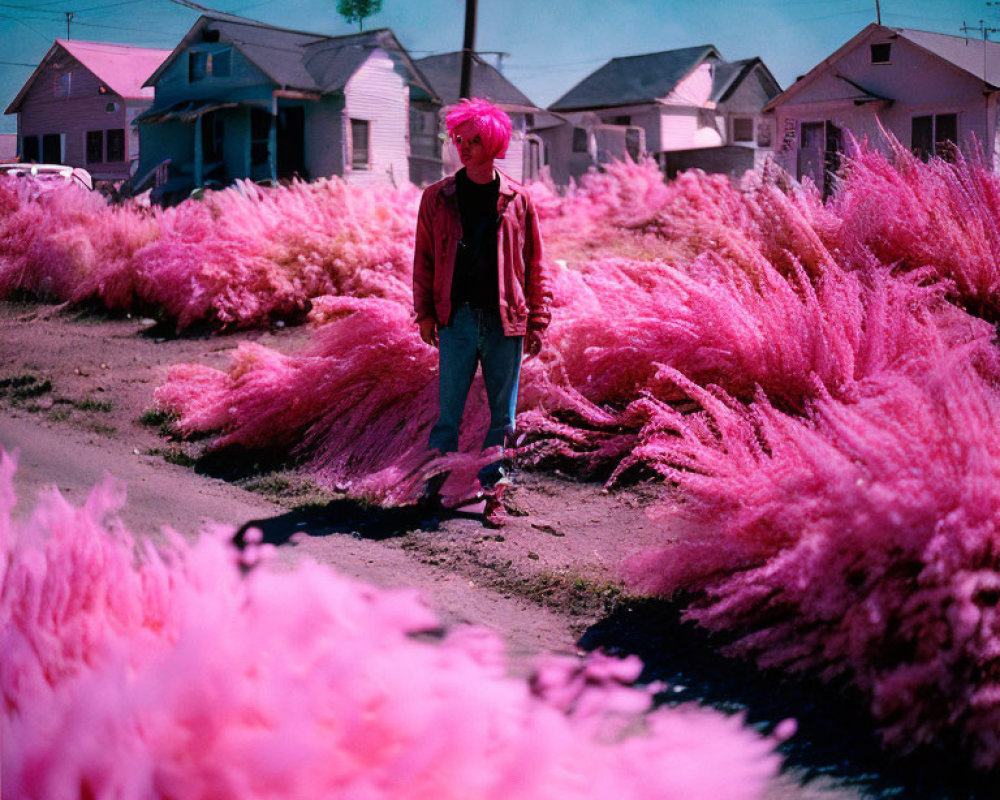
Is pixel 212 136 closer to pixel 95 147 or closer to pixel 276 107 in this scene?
pixel 276 107

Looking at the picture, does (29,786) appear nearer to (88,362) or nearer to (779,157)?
(88,362)

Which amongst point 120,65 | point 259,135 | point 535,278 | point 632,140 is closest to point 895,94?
point 632,140

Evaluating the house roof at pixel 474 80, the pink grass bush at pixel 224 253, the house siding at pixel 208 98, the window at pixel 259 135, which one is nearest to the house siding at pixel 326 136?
the window at pixel 259 135

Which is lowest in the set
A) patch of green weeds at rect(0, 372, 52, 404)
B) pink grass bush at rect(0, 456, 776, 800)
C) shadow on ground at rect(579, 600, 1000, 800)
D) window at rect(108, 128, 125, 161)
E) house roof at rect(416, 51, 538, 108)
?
shadow on ground at rect(579, 600, 1000, 800)

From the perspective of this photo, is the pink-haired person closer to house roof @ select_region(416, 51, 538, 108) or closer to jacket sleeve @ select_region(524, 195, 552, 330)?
jacket sleeve @ select_region(524, 195, 552, 330)

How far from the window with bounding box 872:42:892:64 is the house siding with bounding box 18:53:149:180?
97.6 feet

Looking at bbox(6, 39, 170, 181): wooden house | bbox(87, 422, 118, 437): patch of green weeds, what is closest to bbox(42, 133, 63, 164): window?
bbox(6, 39, 170, 181): wooden house

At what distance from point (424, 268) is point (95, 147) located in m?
42.6

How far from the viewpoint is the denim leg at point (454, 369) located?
487cm

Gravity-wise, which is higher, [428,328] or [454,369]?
[428,328]

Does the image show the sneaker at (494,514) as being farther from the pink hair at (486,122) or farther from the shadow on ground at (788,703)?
the pink hair at (486,122)

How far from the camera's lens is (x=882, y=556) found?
2.68 meters

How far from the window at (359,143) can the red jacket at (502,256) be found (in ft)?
99.4

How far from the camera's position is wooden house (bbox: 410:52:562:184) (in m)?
38.4
